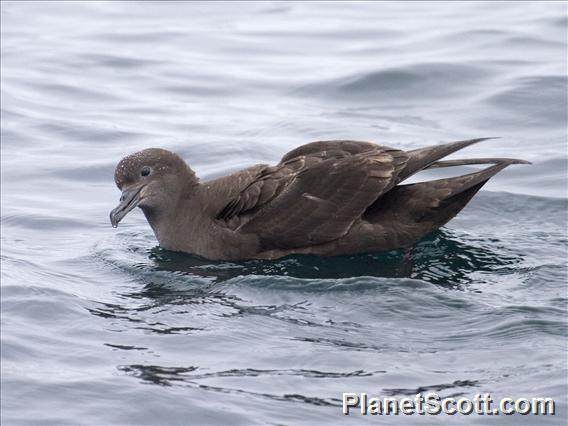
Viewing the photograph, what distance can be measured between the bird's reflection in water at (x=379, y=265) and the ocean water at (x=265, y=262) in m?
0.03

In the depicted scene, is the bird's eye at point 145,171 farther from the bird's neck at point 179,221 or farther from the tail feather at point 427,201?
the tail feather at point 427,201

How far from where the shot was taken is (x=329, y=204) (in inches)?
361

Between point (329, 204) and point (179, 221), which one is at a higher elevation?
point (329, 204)

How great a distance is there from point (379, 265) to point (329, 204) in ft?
1.88

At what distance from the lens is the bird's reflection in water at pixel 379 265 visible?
8.94m

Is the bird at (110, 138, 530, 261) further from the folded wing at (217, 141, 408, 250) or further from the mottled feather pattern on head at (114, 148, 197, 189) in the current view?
the mottled feather pattern on head at (114, 148, 197, 189)

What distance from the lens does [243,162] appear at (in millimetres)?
12422

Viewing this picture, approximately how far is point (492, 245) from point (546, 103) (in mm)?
4731

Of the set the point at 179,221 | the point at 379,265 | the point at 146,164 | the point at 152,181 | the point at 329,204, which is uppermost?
the point at 146,164

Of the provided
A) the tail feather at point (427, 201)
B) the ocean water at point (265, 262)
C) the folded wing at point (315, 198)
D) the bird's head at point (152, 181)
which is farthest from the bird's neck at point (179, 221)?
the tail feather at point (427, 201)

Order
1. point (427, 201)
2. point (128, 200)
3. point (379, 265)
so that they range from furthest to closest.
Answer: point (128, 200)
point (427, 201)
point (379, 265)

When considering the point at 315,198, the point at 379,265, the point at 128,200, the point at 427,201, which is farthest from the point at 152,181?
the point at 427,201

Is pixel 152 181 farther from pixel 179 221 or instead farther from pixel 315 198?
pixel 315 198

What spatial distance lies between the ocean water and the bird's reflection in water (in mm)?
27
